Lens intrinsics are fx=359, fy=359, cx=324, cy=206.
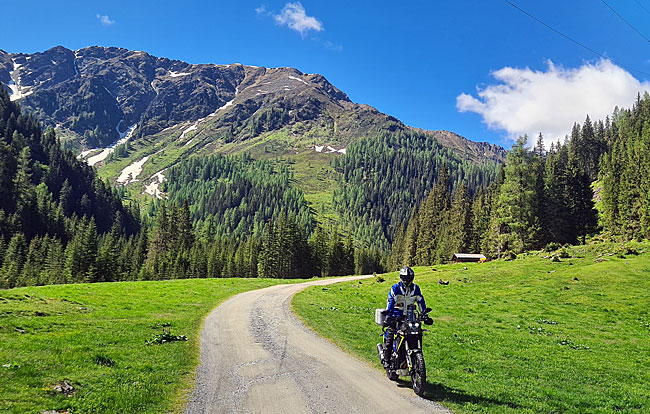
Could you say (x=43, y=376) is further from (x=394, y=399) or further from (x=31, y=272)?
(x=31, y=272)

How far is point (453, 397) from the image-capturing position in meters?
11.0

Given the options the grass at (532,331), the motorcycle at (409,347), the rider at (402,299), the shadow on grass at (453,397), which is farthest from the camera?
the rider at (402,299)

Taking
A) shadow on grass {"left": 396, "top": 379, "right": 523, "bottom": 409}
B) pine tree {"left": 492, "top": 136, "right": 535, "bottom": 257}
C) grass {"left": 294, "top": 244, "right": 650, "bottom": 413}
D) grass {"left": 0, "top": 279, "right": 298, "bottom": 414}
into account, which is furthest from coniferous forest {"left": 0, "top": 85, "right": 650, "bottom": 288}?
grass {"left": 0, "top": 279, "right": 298, "bottom": 414}

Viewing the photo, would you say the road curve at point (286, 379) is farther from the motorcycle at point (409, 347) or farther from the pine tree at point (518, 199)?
the pine tree at point (518, 199)

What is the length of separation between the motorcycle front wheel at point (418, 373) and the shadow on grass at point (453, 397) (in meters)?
0.33

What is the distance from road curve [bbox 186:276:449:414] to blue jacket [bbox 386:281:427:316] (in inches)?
98.4

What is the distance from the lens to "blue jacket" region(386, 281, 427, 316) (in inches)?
471

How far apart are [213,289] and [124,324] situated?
25035mm

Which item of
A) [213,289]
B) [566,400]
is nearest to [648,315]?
[566,400]

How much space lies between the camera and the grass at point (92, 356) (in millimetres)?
9492

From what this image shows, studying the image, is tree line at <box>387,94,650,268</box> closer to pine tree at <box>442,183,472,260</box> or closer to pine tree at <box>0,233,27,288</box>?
pine tree at <box>442,183,472,260</box>

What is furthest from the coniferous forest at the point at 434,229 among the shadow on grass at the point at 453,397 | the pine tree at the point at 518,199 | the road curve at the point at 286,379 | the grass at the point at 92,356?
the grass at the point at 92,356

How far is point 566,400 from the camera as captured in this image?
1105 cm

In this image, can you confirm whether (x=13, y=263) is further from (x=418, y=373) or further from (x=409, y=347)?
(x=418, y=373)
